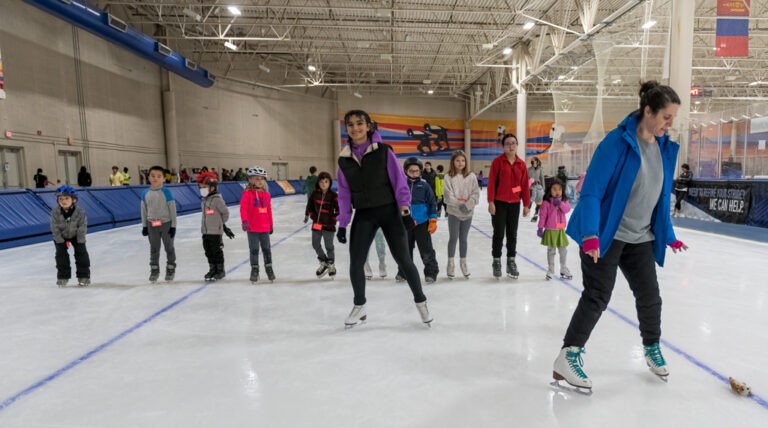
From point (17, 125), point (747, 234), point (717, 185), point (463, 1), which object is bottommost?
point (747, 234)

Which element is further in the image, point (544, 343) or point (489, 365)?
point (544, 343)

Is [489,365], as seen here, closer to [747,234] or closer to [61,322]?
[61,322]

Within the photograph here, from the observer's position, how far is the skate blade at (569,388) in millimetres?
1919

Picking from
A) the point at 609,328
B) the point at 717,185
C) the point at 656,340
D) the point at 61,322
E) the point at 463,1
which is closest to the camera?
the point at 656,340

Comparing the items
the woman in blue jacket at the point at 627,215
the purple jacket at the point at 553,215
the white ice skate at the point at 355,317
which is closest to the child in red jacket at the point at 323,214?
the white ice skate at the point at 355,317

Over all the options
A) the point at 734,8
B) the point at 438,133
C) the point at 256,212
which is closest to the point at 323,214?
the point at 256,212

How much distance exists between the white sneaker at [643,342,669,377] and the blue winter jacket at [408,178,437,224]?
2.24m

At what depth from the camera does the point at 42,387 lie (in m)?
2.08

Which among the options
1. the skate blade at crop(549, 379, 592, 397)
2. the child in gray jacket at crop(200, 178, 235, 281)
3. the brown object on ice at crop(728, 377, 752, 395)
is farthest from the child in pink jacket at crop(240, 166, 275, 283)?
the brown object on ice at crop(728, 377, 752, 395)

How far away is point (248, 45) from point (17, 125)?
12.2 meters

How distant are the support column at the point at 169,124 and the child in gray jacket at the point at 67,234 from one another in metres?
15.4

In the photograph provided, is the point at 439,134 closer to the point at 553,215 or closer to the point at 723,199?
the point at 723,199

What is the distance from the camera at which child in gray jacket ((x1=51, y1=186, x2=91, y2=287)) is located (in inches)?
163

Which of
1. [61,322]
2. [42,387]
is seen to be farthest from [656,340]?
[61,322]
